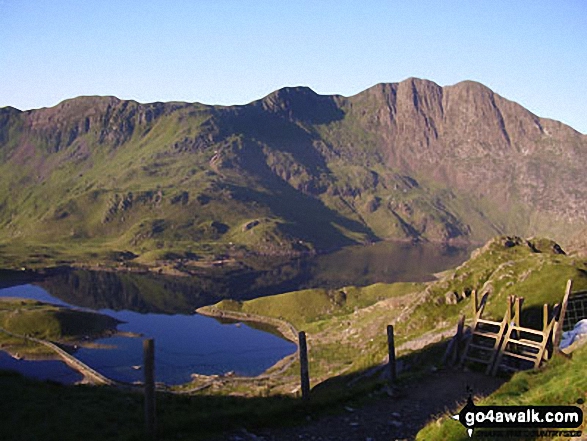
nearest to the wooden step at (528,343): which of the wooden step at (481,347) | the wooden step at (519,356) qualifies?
the wooden step at (519,356)

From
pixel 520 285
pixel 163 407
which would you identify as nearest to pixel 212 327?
pixel 520 285

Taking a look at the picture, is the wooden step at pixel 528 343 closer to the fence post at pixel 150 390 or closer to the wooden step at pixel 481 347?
the wooden step at pixel 481 347

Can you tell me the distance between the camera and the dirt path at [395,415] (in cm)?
2622

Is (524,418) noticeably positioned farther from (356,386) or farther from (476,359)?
(356,386)

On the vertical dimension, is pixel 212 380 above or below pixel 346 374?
below

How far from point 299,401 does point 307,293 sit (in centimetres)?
16812

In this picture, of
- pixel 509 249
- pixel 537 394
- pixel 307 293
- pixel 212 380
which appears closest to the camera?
pixel 537 394

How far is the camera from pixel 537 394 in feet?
64.2

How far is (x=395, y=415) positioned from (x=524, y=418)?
13117mm

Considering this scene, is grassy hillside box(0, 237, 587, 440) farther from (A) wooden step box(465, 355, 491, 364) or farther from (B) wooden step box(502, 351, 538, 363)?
(B) wooden step box(502, 351, 538, 363)

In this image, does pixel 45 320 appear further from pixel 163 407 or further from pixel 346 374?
pixel 163 407

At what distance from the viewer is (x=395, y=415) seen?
2903 cm

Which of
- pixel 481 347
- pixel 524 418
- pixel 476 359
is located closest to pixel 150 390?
pixel 524 418

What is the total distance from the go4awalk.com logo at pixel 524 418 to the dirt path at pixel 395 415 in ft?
22.9
